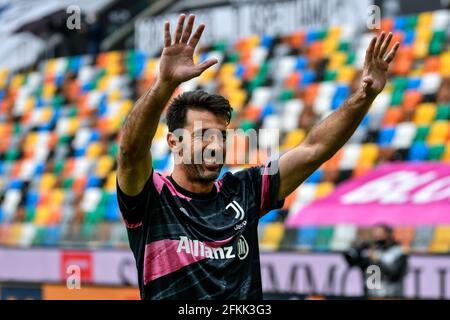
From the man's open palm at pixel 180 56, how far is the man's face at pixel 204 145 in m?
0.30

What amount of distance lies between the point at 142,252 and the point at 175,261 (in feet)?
0.44

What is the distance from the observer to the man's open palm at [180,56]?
3369 millimetres

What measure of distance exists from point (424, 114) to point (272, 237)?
2.91 metres

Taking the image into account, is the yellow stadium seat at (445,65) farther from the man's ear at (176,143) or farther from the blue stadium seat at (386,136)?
the man's ear at (176,143)

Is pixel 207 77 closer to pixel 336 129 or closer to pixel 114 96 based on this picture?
pixel 114 96

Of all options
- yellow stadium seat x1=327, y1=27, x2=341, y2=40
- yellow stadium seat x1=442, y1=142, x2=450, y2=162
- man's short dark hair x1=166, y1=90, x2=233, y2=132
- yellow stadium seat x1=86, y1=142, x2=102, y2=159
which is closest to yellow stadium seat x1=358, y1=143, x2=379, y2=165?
yellow stadium seat x1=442, y1=142, x2=450, y2=162

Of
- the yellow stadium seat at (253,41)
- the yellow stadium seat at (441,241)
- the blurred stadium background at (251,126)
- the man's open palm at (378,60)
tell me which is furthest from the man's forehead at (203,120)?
the yellow stadium seat at (253,41)

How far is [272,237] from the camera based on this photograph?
1153cm

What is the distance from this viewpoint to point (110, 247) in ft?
40.1

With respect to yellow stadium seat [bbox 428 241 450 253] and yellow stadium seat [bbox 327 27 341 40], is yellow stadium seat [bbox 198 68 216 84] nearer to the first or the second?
yellow stadium seat [bbox 327 27 341 40]

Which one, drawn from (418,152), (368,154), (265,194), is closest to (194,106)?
(265,194)

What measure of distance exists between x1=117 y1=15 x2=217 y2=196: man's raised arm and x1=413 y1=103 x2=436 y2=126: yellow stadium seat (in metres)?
9.68
